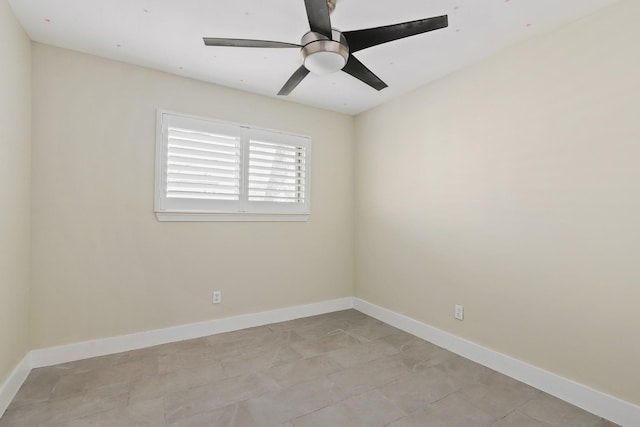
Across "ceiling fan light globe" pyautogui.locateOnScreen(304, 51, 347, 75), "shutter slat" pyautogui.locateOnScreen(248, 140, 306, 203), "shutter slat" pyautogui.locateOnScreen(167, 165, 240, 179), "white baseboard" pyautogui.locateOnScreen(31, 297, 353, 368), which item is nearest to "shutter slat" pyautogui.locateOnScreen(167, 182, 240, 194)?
"shutter slat" pyautogui.locateOnScreen(167, 165, 240, 179)

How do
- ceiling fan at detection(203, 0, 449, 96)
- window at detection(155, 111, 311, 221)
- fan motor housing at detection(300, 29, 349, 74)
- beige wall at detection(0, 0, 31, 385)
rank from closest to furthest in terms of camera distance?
ceiling fan at detection(203, 0, 449, 96)
fan motor housing at detection(300, 29, 349, 74)
beige wall at detection(0, 0, 31, 385)
window at detection(155, 111, 311, 221)

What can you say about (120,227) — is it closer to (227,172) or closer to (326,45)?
(227,172)

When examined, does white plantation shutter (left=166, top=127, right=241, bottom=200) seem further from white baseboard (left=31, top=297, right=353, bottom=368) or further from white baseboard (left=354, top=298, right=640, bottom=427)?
white baseboard (left=354, top=298, right=640, bottom=427)

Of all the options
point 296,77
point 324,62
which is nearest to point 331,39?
point 324,62

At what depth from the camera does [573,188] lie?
2.15 meters

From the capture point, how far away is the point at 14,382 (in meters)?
2.12

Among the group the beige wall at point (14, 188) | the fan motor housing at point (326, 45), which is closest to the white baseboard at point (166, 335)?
the beige wall at point (14, 188)

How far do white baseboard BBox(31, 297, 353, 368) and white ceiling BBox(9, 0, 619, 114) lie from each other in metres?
2.44

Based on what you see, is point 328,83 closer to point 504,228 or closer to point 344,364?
point 504,228

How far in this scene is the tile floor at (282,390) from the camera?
1932mm

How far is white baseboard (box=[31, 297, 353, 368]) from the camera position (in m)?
2.56

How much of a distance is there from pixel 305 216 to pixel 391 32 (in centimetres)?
238

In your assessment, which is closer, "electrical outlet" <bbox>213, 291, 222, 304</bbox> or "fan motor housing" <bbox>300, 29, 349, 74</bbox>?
"fan motor housing" <bbox>300, 29, 349, 74</bbox>

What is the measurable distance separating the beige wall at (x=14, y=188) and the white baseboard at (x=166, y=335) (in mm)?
234
